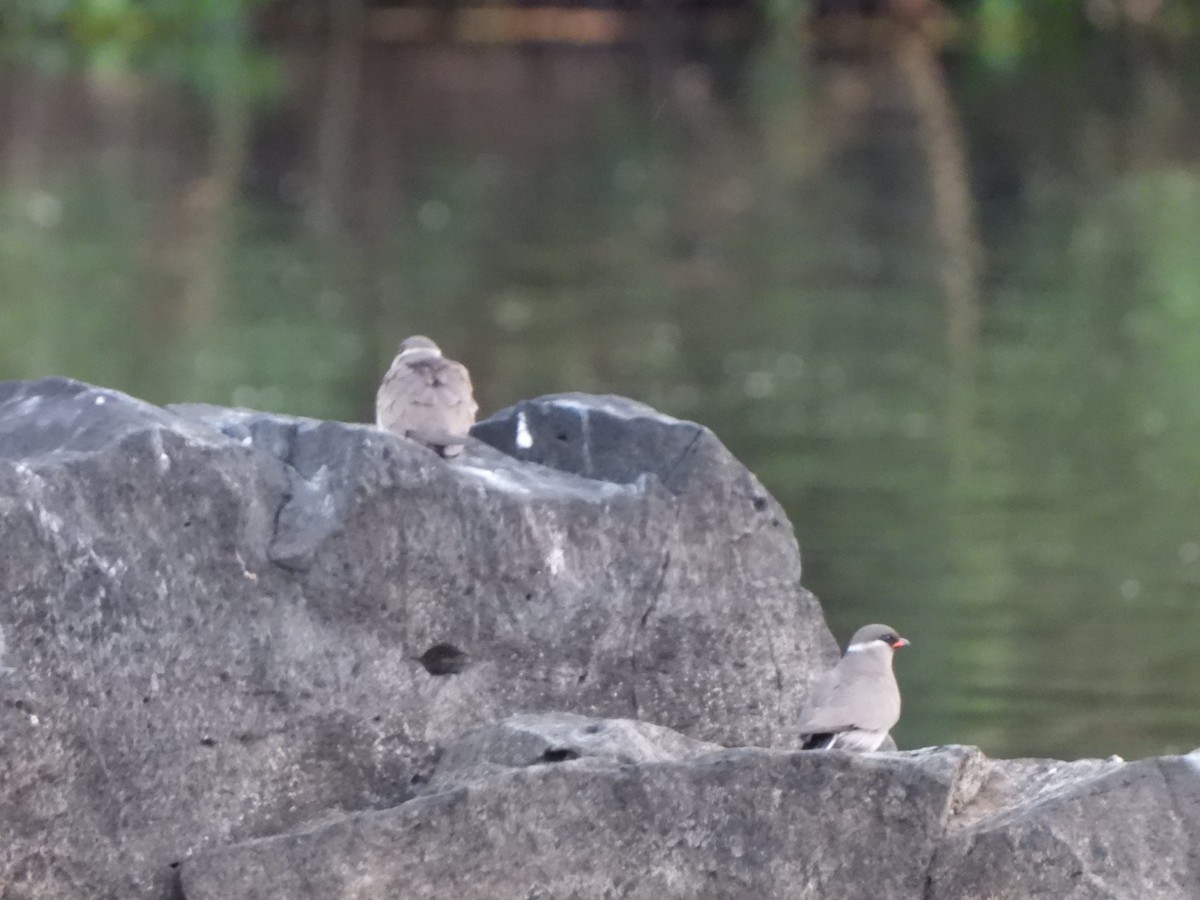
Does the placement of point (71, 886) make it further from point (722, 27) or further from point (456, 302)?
point (722, 27)

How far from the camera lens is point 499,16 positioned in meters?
44.5

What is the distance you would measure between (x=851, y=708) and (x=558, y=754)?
0.60m

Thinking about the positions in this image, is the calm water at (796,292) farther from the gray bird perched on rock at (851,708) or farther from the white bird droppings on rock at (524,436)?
the gray bird perched on rock at (851,708)

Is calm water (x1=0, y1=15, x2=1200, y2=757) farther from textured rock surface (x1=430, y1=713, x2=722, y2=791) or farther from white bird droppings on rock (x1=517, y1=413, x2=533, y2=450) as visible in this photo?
textured rock surface (x1=430, y1=713, x2=722, y2=791)

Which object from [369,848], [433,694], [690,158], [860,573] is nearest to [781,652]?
[433,694]

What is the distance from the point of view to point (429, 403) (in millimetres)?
5020

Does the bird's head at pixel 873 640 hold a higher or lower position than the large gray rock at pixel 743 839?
higher

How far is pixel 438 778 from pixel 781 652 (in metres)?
0.85

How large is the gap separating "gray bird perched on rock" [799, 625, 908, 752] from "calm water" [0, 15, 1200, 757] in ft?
13.3

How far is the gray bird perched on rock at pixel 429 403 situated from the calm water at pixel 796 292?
4030mm

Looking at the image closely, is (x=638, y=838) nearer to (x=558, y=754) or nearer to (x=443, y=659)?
(x=558, y=754)

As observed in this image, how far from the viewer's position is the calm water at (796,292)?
11219 millimetres

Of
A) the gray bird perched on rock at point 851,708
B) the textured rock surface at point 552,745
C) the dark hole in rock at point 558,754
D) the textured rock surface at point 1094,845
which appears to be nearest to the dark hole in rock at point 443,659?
Answer: the textured rock surface at point 552,745

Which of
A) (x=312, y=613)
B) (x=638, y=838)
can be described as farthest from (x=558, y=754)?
(x=312, y=613)
